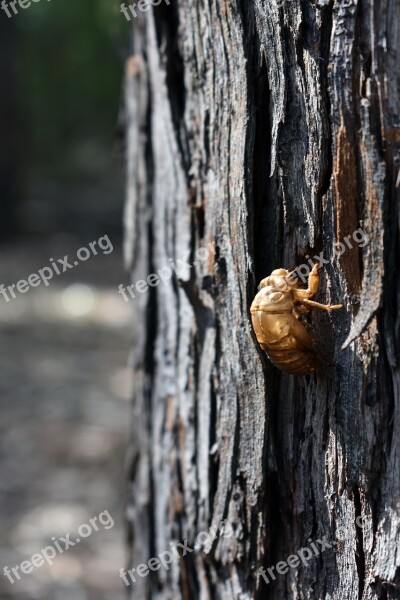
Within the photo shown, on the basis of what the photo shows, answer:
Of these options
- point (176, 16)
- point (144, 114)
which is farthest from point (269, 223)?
point (144, 114)

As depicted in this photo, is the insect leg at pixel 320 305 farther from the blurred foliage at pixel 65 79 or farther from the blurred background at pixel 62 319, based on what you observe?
the blurred foliage at pixel 65 79

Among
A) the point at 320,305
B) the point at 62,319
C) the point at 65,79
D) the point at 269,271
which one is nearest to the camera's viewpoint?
the point at 320,305

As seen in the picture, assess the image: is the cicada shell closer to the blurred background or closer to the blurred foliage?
the blurred background

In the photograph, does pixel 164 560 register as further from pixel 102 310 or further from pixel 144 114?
pixel 102 310

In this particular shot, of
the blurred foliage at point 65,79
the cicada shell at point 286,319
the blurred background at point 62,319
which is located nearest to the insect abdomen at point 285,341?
the cicada shell at point 286,319

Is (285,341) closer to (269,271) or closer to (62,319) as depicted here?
(269,271)

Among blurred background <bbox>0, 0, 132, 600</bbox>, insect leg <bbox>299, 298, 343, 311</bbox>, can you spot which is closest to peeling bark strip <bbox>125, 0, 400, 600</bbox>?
insect leg <bbox>299, 298, 343, 311</bbox>

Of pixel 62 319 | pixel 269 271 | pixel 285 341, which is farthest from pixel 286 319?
pixel 62 319
